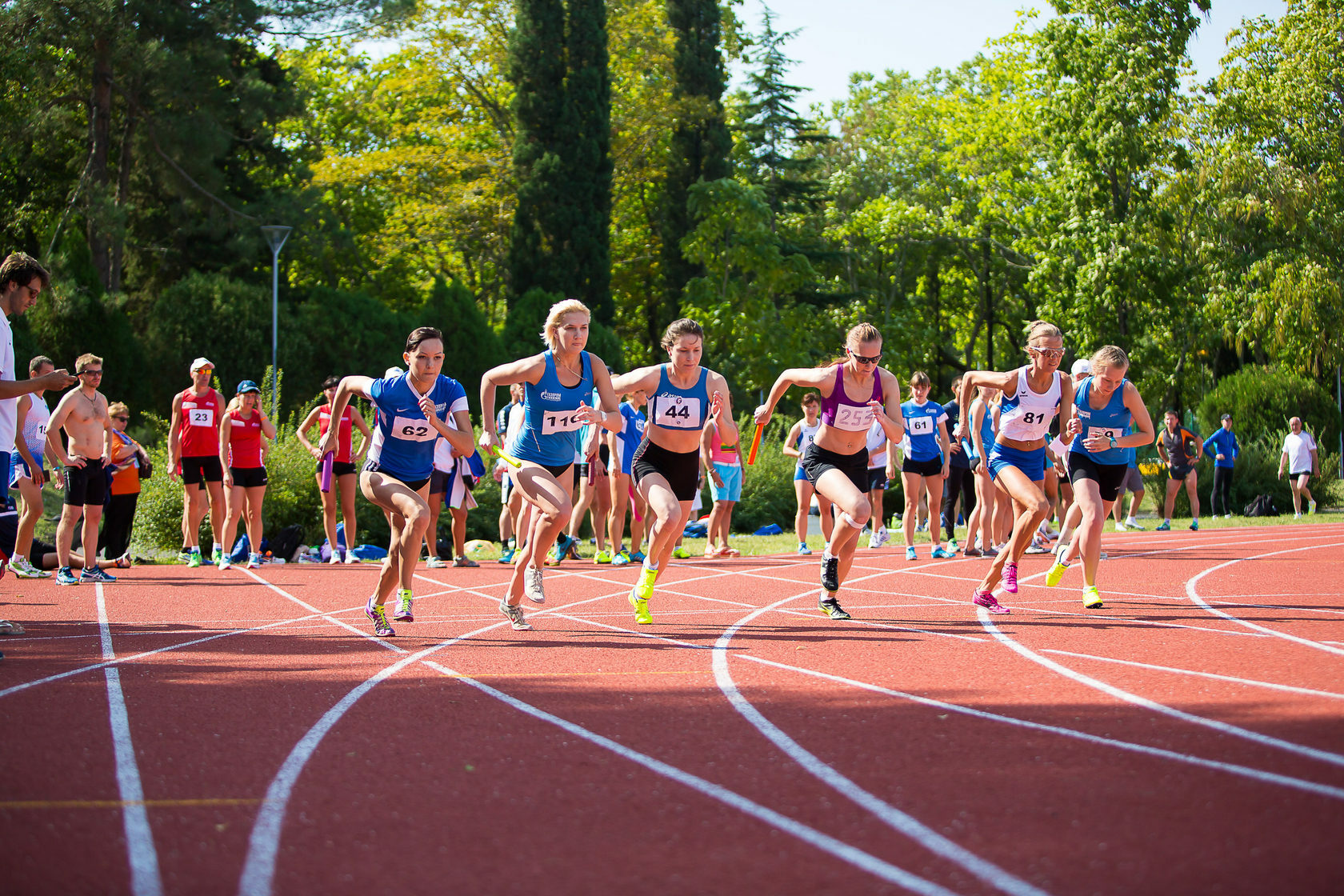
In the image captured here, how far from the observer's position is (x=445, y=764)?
486 cm

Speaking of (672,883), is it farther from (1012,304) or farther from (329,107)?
(1012,304)

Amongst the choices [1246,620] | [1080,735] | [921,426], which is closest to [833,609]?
[1246,620]

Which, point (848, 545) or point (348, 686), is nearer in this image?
point (348, 686)

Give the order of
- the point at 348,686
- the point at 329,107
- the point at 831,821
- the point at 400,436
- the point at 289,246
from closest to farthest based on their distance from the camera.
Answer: the point at 831,821 < the point at 348,686 < the point at 400,436 < the point at 289,246 < the point at 329,107

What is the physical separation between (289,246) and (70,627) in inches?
1077

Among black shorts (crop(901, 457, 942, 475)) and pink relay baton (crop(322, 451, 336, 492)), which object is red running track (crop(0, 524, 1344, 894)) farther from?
black shorts (crop(901, 457, 942, 475))

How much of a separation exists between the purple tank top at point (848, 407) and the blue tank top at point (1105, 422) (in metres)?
1.69

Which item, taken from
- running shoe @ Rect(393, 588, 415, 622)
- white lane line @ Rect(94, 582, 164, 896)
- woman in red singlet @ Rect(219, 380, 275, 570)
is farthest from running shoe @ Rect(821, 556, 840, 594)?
woman in red singlet @ Rect(219, 380, 275, 570)

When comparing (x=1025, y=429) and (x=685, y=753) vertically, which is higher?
(x=1025, y=429)

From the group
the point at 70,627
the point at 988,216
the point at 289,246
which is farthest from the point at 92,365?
the point at 988,216

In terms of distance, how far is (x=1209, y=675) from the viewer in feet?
21.3

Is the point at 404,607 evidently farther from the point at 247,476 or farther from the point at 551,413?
the point at 247,476

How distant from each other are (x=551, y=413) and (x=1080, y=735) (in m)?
4.37

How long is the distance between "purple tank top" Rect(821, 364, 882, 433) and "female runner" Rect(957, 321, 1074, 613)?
0.94m
